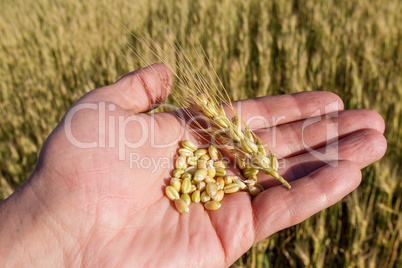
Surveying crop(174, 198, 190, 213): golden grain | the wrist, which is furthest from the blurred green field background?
the wrist

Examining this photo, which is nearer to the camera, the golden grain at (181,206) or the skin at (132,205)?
the skin at (132,205)

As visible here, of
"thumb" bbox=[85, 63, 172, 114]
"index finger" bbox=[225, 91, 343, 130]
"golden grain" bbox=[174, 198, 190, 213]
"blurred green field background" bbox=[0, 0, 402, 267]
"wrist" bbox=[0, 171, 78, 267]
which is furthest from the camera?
"index finger" bbox=[225, 91, 343, 130]

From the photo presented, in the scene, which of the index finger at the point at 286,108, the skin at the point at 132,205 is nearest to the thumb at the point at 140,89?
the skin at the point at 132,205

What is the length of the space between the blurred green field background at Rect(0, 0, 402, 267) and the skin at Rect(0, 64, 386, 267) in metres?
0.29

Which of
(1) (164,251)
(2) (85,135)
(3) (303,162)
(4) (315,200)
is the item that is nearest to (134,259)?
(1) (164,251)

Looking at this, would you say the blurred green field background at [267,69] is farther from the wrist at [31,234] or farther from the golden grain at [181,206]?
the wrist at [31,234]

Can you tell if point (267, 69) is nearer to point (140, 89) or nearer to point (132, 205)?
point (140, 89)

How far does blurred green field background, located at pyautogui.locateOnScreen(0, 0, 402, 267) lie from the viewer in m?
2.13

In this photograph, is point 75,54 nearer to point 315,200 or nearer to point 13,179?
point 13,179

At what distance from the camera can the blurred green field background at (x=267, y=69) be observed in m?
2.13

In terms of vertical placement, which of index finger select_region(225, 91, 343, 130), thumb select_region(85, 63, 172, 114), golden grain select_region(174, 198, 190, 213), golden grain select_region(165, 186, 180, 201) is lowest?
golden grain select_region(174, 198, 190, 213)

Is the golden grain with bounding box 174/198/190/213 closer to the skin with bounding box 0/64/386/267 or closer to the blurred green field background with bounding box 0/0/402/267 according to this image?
the skin with bounding box 0/64/386/267

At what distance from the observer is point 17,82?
11.2 feet

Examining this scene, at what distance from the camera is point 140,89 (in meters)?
2.14
